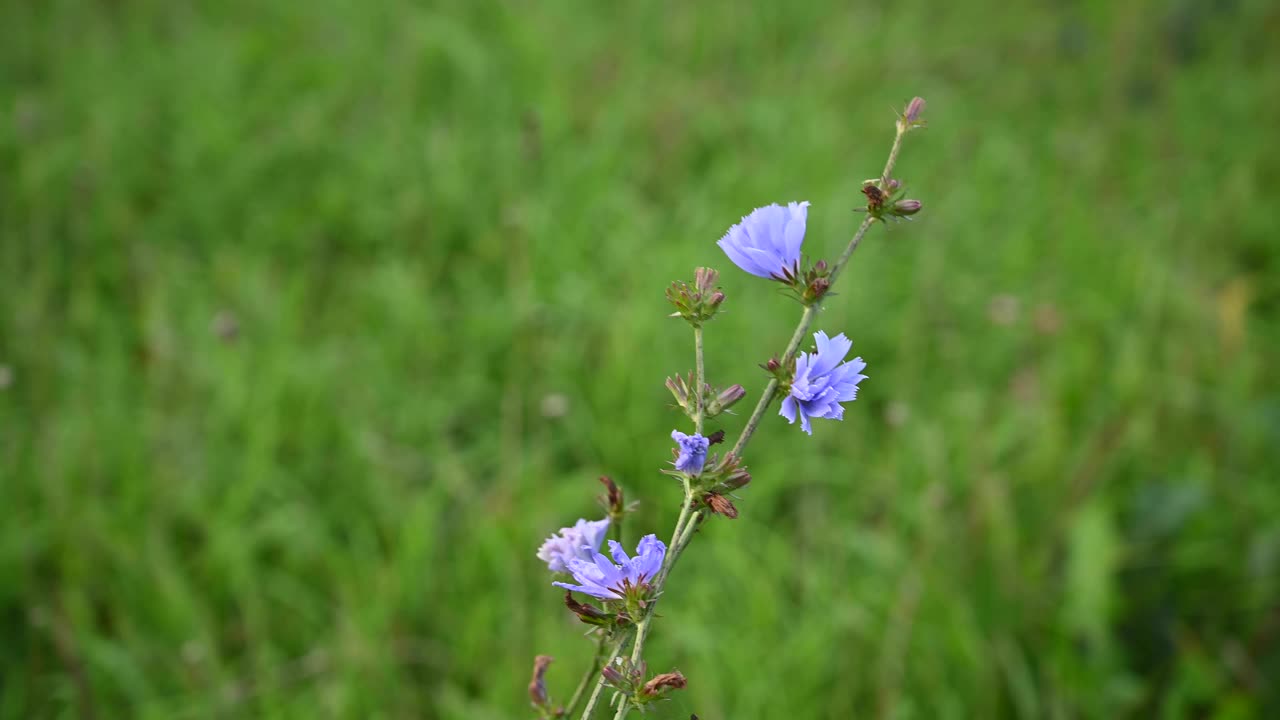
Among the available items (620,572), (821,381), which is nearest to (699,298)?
(821,381)

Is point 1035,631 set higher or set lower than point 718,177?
lower

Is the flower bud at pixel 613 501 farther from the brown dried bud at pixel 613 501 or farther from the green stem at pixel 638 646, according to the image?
the green stem at pixel 638 646

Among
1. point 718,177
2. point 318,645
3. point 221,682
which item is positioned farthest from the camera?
point 718,177

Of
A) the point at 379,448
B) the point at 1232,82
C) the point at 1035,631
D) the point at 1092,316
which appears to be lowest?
the point at 379,448

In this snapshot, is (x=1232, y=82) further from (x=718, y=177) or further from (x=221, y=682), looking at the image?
(x=221, y=682)

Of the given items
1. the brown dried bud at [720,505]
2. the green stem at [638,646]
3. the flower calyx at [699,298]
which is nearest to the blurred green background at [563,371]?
the green stem at [638,646]

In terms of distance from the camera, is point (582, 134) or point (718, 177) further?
point (582, 134)

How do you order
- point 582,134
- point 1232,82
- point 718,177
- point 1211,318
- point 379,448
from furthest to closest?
1. point 1232,82
2. point 582,134
3. point 718,177
4. point 1211,318
5. point 379,448

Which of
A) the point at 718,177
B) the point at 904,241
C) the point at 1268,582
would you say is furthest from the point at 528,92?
the point at 1268,582

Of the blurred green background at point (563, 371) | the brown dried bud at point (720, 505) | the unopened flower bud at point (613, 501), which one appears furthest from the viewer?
the blurred green background at point (563, 371)
